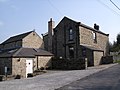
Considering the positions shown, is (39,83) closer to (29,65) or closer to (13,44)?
(29,65)

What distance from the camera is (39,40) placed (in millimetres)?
54969

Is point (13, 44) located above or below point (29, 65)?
above

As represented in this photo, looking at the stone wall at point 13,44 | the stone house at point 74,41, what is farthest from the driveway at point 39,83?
the stone wall at point 13,44

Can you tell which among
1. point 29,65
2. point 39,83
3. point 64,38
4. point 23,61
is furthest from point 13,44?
point 39,83

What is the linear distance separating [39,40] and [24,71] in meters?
23.8

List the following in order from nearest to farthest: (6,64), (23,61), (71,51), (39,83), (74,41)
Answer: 1. (39,83)
2. (6,64)
3. (23,61)
4. (74,41)
5. (71,51)

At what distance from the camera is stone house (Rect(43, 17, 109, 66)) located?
38.5m

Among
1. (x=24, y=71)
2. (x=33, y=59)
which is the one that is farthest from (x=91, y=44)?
(x=24, y=71)

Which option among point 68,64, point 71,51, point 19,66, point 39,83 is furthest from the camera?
point 71,51

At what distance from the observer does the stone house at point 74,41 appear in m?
38.5

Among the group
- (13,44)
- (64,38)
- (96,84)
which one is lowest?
(96,84)

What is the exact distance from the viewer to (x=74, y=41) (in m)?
40.5

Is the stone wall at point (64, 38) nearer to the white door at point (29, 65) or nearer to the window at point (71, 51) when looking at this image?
the window at point (71, 51)

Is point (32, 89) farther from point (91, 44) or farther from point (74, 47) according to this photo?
point (91, 44)
